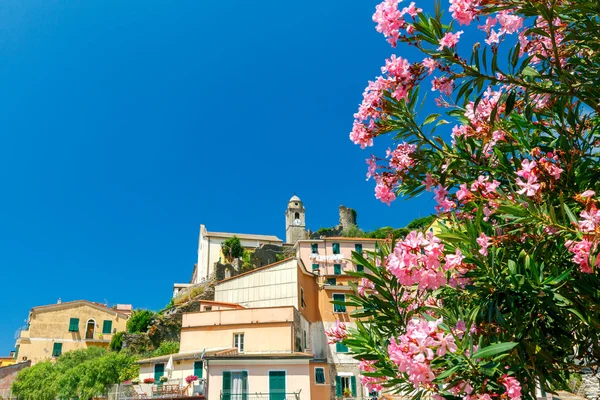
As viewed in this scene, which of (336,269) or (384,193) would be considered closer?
(384,193)

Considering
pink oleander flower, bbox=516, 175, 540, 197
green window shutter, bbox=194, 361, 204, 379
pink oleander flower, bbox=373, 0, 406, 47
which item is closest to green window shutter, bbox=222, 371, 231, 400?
green window shutter, bbox=194, 361, 204, 379

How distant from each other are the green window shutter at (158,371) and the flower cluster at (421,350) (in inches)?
1028

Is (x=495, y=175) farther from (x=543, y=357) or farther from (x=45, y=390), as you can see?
(x=45, y=390)

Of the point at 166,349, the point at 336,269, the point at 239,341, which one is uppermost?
the point at 336,269

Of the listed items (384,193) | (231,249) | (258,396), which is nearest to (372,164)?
(384,193)

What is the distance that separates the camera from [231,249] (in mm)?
55906

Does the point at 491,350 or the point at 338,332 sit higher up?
the point at 338,332

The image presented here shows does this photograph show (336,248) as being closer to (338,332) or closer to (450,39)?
(338,332)

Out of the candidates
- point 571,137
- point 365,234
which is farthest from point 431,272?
point 365,234

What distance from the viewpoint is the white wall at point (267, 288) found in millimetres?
32938

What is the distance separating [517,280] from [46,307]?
49.1 meters

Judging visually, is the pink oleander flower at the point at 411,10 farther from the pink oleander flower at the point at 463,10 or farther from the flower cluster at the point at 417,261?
the flower cluster at the point at 417,261

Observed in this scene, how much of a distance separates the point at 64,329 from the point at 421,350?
48.6 metres

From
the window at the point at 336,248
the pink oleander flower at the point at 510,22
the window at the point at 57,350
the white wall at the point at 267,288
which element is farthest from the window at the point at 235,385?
the window at the point at 57,350
